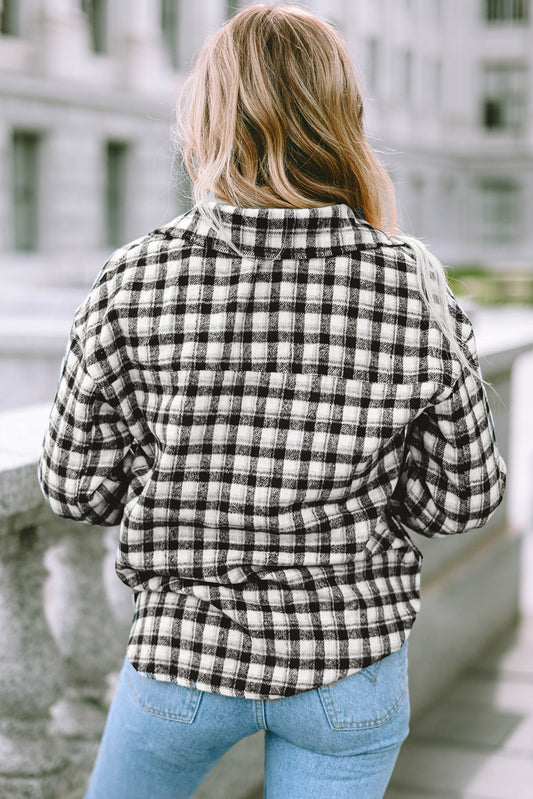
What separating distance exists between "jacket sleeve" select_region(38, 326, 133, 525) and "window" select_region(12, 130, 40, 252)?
21706 millimetres

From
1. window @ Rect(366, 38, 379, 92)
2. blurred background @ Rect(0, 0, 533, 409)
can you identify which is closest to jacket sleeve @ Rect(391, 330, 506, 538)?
blurred background @ Rect(0, 0, 533, 409)

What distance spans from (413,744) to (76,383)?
229 centimetres

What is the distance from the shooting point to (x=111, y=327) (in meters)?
1.48

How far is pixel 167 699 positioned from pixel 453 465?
1.73 ft

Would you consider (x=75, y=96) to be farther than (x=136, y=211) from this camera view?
No

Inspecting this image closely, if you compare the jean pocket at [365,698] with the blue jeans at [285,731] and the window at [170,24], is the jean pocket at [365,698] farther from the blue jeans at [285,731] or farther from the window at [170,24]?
the window at [170,24]

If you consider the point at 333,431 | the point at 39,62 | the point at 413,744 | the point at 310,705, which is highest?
the point at 39,62

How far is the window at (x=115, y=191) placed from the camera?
25.6m

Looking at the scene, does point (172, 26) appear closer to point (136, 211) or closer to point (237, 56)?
point (136, 211)

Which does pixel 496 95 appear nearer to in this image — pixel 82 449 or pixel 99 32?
pixel 99 32

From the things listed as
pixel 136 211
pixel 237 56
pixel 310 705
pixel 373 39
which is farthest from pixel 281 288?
pixel 373 39

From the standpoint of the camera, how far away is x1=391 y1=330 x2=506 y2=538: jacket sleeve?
1512mm

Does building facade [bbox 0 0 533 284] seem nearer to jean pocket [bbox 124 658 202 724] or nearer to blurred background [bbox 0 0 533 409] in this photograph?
blurred background [bbox 0 0 533 409]

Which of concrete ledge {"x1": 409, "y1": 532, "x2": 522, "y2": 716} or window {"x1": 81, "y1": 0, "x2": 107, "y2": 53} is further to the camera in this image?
window {"x1": 81, "y1": 0, "x2": 107, "y2": 53}
